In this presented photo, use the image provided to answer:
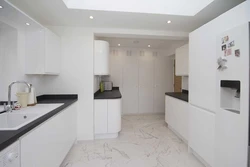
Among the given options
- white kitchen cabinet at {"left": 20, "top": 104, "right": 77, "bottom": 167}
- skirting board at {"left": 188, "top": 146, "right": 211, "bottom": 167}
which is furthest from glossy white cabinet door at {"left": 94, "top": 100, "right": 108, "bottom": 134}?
skirting board at {"left": 188, "top": 146, "right": 211, "bottom": 167}

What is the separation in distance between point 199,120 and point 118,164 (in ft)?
4.49

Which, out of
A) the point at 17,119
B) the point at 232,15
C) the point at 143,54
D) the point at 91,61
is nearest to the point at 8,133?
the point at 17,119

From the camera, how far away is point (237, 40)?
1367 millimetres

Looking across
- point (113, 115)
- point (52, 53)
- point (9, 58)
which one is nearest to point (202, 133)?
point (113, 115)

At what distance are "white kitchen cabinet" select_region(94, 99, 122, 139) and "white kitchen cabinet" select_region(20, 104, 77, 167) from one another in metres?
0.78

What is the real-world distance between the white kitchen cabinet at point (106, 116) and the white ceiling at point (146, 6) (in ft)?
5.62

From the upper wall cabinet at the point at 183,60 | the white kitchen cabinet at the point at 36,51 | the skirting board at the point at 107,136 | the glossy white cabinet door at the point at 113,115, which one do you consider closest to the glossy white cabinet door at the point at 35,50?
the white kitchen cabinet at the point at 36,51

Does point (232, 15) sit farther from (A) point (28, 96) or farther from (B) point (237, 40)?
(A) point (28, 96)

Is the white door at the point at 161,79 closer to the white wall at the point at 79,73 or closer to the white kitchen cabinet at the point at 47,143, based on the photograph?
the white wall at the point at 79,73

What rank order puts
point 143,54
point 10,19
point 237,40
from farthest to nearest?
point 143,54 < point 10,19 < point 237,40

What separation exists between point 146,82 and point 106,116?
7.96 feet

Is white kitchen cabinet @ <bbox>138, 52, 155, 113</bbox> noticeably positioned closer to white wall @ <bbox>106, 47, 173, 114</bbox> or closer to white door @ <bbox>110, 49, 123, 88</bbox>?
white wall @ <bbox>106, 47, 173, 114</bbox>

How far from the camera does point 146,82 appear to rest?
16.3 ft

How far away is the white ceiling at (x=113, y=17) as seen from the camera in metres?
1.95
